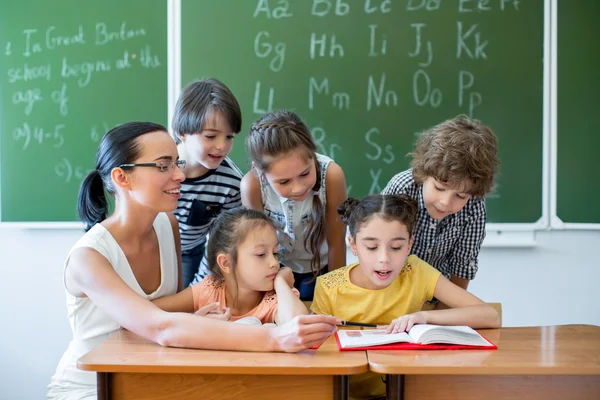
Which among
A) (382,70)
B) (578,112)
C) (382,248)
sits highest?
(382,70)

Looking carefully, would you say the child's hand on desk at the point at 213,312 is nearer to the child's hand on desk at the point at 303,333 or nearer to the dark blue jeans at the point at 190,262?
the child's hand on desk at the point at 303,333

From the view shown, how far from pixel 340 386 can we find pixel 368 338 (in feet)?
0.76

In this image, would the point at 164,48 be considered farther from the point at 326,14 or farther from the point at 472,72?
the point at 472,72

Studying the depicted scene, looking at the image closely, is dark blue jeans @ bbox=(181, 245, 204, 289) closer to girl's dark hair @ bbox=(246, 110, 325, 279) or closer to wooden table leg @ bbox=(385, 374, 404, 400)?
girl's dark hair @ bbox=(246, 110, 325, 279)

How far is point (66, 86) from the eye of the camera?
3.28 metres

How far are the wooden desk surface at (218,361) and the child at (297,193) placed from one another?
67cm

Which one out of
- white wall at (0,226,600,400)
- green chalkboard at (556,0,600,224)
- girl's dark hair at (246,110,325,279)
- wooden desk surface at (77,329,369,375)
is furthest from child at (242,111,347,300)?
green chalkboard at (556,0,600,224)

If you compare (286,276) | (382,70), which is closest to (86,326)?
(286,276)

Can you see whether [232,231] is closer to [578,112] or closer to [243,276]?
[243,276]

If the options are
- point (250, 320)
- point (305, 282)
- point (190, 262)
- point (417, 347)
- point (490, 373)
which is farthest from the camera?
point (190, 262)

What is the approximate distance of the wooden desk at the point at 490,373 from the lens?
4.72 feet

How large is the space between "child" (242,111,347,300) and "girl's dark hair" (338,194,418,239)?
0.47ft

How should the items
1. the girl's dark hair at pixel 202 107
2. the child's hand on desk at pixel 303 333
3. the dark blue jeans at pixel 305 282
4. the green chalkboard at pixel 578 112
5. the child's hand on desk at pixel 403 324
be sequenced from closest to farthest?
1. the child's hand on desk at pixel 303 333
2. the child's hand on desk at pixel 403 324
3. the girl's dark hair at pixel 202 107
4. the dark blue jeans at pixel 305 282
5. the green chalkboard at pixel 578 112

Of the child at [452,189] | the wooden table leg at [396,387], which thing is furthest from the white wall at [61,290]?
the wooden table leg at [396,387]
